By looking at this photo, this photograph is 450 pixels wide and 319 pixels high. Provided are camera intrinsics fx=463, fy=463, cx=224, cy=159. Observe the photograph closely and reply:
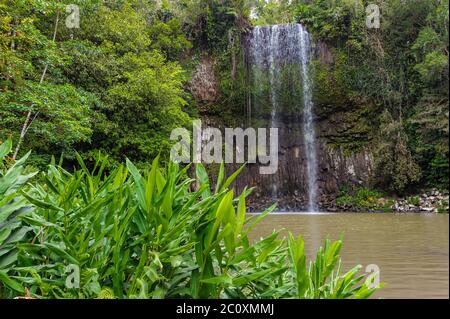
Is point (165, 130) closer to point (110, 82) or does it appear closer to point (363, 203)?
point (110, 82)

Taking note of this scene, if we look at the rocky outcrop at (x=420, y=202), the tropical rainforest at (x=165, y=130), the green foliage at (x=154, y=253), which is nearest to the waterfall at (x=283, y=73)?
the tropical rainforest at (x=165, y=130)

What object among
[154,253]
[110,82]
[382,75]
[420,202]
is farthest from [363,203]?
[154,253]

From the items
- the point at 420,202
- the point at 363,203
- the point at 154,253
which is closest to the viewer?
the point at 154,253

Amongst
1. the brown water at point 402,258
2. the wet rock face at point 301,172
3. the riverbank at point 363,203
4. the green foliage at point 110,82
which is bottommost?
the riverbank at point 363,203

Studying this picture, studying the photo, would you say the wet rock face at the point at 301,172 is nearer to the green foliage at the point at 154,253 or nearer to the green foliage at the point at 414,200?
the green foliage at the point at 414,200

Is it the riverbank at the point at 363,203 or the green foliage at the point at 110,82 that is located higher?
the green foliage at the point at 110,82

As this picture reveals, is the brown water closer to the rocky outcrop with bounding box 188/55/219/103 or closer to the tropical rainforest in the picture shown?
the tropical rainforest

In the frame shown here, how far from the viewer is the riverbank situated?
47.7ft

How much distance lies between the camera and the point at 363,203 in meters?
16.0

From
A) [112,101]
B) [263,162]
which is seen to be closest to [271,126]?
[263,162]

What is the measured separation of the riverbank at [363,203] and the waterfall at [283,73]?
103 cm

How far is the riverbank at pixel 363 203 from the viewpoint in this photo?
47.7 ft

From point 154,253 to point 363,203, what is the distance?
1535cm
